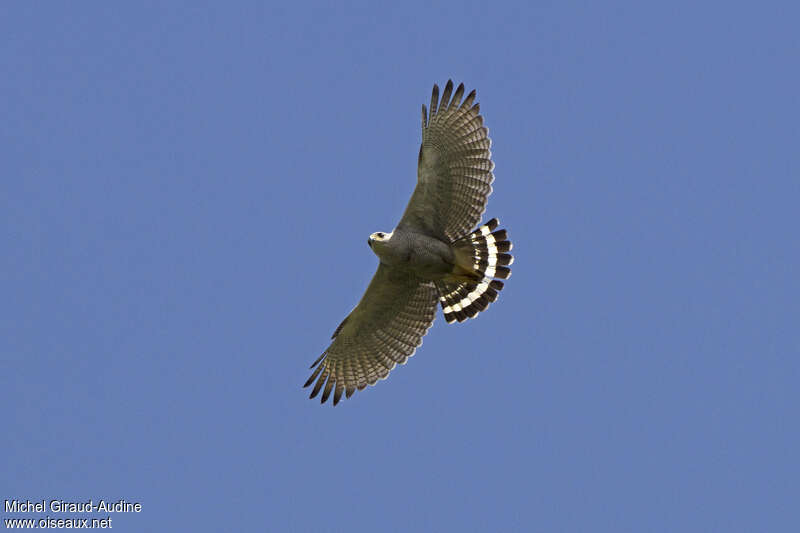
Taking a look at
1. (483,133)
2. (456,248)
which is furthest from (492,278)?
(483,133)

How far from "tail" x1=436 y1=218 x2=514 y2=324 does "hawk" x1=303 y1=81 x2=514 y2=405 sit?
0.05 feet

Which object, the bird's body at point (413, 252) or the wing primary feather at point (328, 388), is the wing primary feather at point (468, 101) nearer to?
the bird's body at point (413, 252)

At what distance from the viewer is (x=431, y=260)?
19.6 meters

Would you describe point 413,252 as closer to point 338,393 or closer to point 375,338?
point 375,338

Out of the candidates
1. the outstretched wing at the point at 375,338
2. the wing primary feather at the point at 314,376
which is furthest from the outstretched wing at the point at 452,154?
the wing primary feather at the point at 314,376

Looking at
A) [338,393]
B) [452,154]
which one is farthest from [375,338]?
[452,154]

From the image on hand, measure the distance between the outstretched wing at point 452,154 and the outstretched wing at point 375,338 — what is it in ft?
5.33

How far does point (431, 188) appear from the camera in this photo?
64.0 feet

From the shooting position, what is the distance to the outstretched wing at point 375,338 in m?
20.5

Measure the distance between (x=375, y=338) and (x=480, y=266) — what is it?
216 cm

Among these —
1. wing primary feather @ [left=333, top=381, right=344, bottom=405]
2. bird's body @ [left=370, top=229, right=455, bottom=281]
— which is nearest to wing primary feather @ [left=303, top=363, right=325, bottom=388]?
wing primary feather @ [left=333, top=381, right=344, bottom=405]

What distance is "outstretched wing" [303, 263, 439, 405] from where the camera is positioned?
67.2ft

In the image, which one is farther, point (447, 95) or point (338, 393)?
point (338, 393)

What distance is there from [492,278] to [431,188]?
66.9 inches
